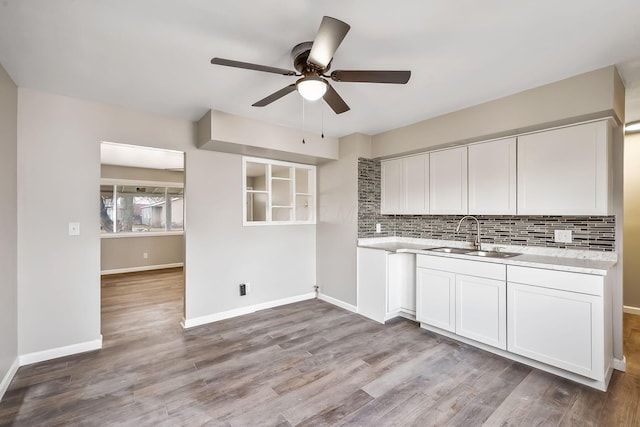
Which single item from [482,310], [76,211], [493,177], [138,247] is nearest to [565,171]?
[493,177]

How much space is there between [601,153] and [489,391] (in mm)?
2057

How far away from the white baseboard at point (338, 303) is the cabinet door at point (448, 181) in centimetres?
160

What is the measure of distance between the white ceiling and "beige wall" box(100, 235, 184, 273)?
176 inches

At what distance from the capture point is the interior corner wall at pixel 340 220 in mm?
3873

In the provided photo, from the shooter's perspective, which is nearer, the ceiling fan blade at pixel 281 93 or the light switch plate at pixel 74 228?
the ceiling fan blade at pixel 281 93

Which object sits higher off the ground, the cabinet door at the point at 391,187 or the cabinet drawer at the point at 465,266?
the cabinet door at the point at 391,187

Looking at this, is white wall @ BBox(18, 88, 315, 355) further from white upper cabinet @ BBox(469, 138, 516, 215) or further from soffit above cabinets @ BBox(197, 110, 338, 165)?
white upper cabinet @ BBox(469, 138, 516, 215)

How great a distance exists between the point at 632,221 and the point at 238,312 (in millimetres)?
5161

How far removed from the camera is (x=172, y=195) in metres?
7.06

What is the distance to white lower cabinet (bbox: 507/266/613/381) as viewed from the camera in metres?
2.09

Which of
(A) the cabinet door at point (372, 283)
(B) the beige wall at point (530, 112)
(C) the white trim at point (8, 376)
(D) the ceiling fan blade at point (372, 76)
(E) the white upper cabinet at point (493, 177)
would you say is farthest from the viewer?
(A) the cabinet door at point (372, 283)

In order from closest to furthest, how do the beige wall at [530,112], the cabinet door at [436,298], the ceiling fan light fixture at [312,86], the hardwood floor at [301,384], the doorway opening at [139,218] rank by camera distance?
the ceiling fan light fixture at [312,86] → the hardwood floor at [301,384] → the beige wall at [530,112] → the cabinet door at [436,298] → the doorway opening at [139,218]

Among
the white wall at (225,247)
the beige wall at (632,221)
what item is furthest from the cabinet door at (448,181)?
the beige wall at (632,221)

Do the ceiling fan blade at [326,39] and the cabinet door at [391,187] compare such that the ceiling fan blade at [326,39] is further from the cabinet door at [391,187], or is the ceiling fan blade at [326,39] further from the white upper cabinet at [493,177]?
the cabinet door at [391,187]
